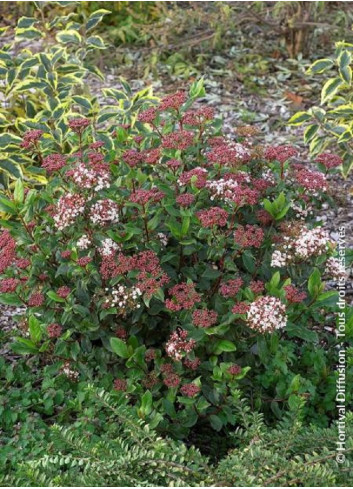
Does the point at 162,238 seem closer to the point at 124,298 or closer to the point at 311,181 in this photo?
the point at 124,298

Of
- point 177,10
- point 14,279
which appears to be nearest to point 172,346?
point 14,279

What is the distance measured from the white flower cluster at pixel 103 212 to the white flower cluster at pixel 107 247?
72 mm

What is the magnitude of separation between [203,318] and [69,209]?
1.92 ft

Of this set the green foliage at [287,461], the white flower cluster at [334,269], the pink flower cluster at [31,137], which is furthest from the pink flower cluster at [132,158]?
the green foliage at [287,461]

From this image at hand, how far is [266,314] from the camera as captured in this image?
236cm

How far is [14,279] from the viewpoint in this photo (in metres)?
2.70

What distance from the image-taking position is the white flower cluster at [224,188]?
2493 millimetres

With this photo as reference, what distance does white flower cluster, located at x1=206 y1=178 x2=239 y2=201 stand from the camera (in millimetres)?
2493

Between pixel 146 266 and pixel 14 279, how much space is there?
0.53 m

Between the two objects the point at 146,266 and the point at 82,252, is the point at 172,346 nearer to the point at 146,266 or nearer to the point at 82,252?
the point at 146,266

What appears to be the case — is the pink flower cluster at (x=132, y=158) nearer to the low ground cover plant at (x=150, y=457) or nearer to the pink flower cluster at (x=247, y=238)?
the pink flower cluster at (x=247, y=238)

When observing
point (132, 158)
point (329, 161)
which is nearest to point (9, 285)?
point (132, 158)

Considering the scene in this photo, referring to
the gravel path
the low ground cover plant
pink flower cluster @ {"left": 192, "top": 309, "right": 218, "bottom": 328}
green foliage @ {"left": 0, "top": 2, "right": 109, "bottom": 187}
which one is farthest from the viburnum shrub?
the gravel path

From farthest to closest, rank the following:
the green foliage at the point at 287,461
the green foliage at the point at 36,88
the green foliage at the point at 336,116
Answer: the green foliage at the point at 336,116 → the green foliage at the point at 36,88 → the green foliage at the point at 287,461
